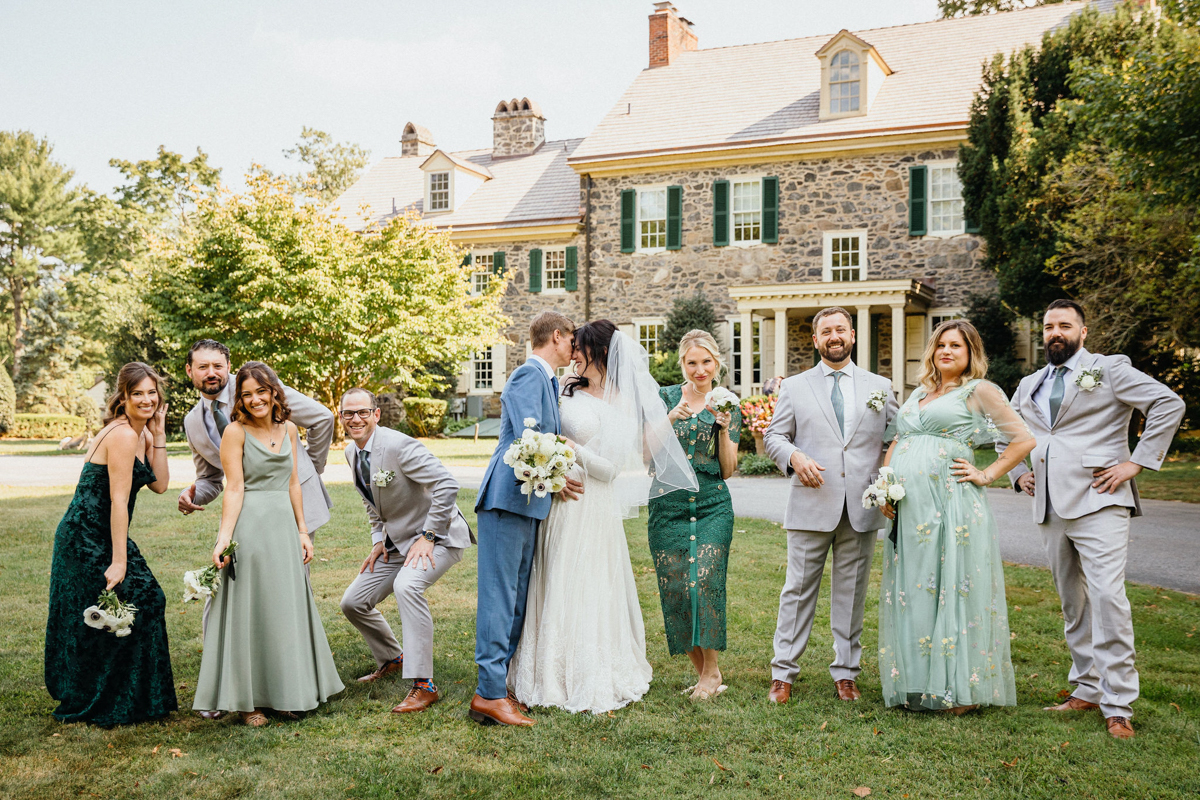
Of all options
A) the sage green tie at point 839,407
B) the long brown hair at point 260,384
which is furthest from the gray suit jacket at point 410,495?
the sage green tie at point 839,407

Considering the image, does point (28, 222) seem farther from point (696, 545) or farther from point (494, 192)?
point (696, 545)

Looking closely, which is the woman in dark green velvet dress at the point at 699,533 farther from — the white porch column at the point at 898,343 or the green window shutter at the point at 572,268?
the green window shutter at the point at 572,268

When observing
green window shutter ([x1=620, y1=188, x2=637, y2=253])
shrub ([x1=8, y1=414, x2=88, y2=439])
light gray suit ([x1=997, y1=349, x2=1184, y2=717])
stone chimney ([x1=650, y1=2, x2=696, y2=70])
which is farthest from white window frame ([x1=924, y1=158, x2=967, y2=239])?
shrub ([x1=8, y1=414, x2=88, y2=439])

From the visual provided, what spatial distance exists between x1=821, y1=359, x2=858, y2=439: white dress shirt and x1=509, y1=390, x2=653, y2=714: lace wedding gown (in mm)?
1209

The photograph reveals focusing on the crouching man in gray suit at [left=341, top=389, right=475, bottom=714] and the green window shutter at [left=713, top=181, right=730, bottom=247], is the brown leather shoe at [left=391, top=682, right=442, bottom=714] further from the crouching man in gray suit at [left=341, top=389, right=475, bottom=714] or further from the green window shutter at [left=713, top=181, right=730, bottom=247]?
the green window shutter at [left=713, top=181, right=730, bottom=247]

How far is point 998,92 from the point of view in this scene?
1800cm

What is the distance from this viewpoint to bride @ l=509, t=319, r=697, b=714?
4727 mm

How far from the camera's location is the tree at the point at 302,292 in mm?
20312

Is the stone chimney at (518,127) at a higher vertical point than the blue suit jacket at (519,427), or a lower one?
higher

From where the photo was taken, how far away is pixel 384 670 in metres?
5.45

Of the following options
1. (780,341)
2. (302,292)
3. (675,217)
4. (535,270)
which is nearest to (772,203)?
(675,217)

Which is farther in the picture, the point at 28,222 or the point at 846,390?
the point at 28,222

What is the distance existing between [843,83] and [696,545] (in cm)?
2060

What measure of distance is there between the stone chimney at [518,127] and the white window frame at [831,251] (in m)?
12.1
